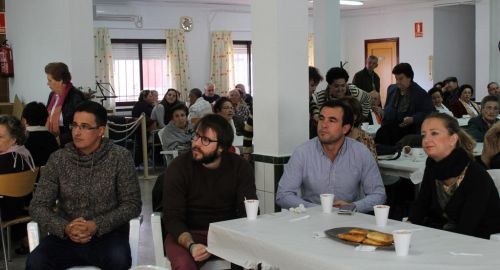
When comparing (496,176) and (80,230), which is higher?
(496,176)

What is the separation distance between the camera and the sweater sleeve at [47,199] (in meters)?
3.26

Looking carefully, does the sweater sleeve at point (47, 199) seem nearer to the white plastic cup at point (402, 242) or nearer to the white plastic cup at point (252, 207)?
the white plastic cup at point (252, 207)

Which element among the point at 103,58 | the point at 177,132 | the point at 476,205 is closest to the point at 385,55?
the point at 103,58

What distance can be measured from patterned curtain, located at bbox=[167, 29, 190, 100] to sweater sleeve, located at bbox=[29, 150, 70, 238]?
10317 mm

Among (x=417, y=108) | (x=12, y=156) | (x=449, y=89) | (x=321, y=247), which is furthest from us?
(x=449, y=89)

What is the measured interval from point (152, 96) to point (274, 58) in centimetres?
689

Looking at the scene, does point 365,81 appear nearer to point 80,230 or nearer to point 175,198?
point 175,198

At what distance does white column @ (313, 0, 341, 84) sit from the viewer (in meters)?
8.98

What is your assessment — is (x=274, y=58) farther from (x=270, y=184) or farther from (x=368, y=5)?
(x=368, y=5)

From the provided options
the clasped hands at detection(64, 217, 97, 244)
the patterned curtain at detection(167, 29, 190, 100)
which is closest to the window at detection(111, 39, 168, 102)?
the patterned curtain at detection(167, 29, 190, 100)

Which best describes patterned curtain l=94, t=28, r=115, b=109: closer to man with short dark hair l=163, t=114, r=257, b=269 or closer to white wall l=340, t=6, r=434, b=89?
white wall l=340, t=6, r=434, b=89

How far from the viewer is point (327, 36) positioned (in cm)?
898

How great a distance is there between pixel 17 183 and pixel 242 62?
425 inches

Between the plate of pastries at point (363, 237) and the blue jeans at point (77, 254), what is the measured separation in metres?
1.21
